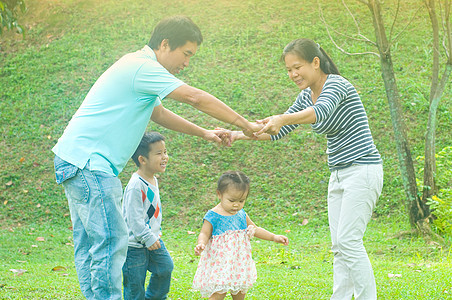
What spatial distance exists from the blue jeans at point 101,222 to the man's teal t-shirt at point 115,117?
0.07m

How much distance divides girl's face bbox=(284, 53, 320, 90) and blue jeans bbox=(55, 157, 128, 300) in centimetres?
156

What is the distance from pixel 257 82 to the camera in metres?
10.9

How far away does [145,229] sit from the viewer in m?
3.65

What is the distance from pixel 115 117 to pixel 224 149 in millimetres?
6652

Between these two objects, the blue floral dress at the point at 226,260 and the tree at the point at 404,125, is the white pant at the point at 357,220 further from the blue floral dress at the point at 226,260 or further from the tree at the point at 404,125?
the tree at the point at 404,125

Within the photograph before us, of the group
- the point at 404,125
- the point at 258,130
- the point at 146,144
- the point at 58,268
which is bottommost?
the point at 58,268

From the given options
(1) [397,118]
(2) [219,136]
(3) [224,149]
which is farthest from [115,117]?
(3) [224,149]

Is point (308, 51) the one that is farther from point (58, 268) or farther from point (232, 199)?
point (58, 268)

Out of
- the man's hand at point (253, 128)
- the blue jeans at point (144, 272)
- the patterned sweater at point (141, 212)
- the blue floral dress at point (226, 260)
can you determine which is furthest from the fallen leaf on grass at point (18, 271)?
the man's hand at point (253, 128)

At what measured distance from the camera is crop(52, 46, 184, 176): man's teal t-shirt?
9.91 feet

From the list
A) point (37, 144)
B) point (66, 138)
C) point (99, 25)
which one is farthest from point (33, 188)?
point (66, 138)

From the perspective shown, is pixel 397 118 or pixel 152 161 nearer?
pixel 152 161

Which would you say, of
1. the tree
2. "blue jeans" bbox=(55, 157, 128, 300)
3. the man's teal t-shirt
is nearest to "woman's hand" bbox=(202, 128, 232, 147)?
the man's teal t-shirt

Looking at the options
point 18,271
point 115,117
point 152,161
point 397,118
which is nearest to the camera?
point 115,117
